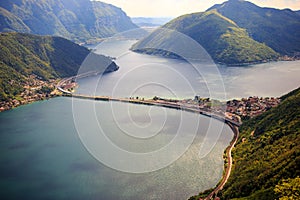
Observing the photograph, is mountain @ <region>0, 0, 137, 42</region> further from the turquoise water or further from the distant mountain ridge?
the turquoise water

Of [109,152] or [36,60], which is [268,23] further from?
[109,152]

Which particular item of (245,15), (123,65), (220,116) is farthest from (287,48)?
(220,116)

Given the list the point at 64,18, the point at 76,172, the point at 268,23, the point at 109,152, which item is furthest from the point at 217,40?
the point at 64,18

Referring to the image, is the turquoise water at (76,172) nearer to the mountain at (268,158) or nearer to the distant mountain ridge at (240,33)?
the mountain at (268,158)

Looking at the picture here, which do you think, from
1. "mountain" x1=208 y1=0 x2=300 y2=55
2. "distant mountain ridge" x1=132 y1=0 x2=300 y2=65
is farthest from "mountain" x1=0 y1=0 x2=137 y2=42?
"mountain" x1=208 y1=0 x2=300 y2=55

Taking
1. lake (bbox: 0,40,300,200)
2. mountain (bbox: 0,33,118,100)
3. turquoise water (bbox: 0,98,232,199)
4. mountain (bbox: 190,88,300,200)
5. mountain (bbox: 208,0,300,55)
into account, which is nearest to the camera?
mountain (bbox: 190,88,300,200)

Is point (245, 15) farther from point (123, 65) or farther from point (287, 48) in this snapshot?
point (123, 65)

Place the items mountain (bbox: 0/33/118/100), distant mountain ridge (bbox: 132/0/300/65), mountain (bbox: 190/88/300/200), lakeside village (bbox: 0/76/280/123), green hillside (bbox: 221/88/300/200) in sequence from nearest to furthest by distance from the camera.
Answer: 1. mountain (bbox: 190/88/300/200)
2. green hillside (bbox: 221/88/300/200)
3. lakeside village (bbox: 0/76/280/123)
4. mountain (bbox: 0/33/118/100)
5. distant mountain ridge (bbox: 132/0/300/65)
